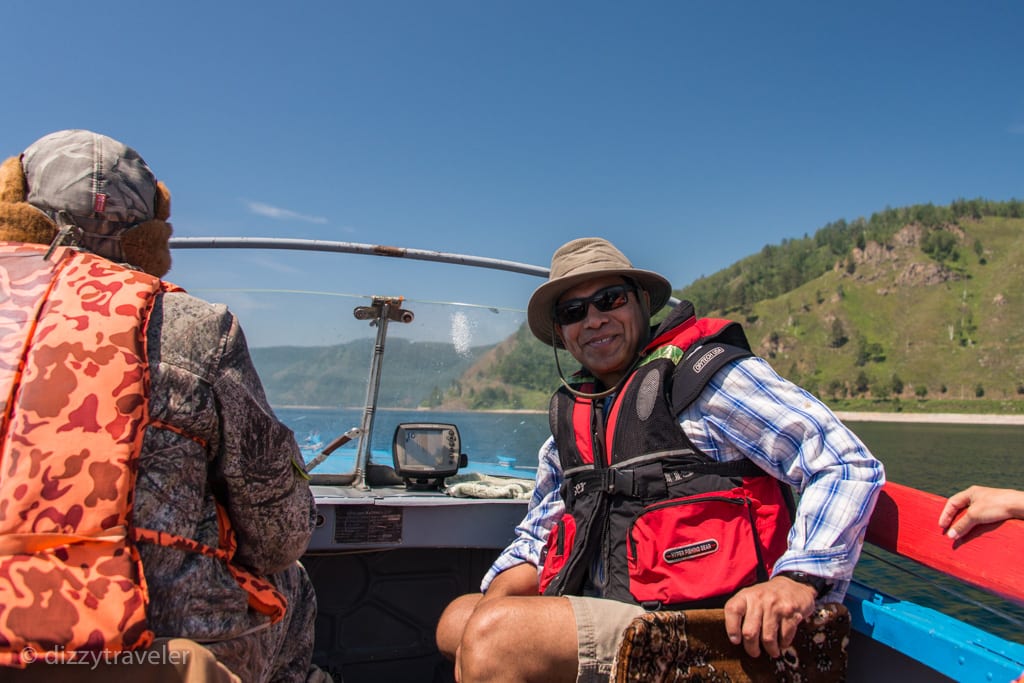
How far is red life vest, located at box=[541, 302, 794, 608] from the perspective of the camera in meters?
2.01

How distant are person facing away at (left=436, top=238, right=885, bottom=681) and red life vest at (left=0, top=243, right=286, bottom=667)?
107cm

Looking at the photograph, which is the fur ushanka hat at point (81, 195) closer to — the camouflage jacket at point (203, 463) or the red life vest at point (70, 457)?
the red life vest at point (70, 457)

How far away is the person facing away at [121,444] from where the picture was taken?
1251 millimetres

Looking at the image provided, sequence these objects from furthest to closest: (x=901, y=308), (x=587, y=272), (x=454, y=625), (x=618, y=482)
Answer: (x=901, y=308) < (x=587, y=272) < (x=454, y=625) < (x=618, y=482)

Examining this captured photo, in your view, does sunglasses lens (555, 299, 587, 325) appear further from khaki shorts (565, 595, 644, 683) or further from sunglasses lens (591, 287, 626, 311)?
khaki shorts (565, 595, 644, 683)

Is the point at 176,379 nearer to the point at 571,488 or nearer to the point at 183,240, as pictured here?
the point at 571,488

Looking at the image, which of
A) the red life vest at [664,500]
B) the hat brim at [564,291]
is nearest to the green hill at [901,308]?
the hat brim at [564,291]

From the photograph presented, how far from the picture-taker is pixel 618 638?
1982 millimetres

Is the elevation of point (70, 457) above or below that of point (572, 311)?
below

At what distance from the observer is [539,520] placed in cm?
276

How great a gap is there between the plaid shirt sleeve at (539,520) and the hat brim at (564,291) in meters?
0.59

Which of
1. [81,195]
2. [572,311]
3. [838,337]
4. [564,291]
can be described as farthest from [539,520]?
[838,337]

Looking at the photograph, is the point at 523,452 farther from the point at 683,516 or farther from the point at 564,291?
the point at 683,516

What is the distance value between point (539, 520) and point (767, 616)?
1.12 metres
